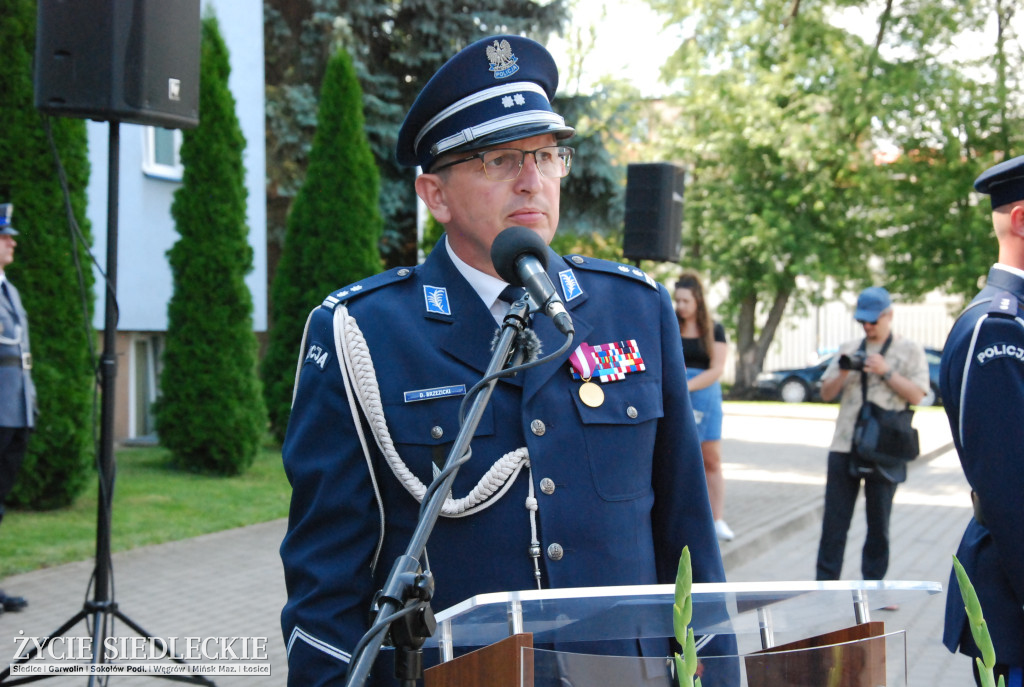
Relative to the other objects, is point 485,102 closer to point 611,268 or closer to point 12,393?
point 611,268

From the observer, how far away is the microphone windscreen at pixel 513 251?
1.86 m

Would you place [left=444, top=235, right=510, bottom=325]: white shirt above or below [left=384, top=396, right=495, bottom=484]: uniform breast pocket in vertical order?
above

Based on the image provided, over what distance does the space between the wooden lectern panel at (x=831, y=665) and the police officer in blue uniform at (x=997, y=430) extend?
4.18 ft

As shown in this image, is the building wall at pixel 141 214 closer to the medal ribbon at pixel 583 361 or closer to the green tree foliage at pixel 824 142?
the medal ribbon at pixel 583 361

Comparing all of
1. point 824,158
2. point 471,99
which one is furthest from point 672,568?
point 824,158

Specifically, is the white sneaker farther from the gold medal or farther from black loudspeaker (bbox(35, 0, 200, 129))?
the gold medal

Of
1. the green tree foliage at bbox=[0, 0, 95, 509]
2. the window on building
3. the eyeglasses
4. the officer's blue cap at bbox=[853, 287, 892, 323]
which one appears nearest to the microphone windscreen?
the eyeglasses

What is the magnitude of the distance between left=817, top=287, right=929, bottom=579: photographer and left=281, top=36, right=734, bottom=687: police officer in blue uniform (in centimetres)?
458

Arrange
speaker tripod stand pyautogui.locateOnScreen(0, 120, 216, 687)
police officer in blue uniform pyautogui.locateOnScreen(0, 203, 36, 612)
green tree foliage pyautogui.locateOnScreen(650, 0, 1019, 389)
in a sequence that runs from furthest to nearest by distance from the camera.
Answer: green tree foliage pyautogui.locateOnScreen(650, 0, 1019, 389) → police officer in blue uniform pyautogui.locateOnScreen(0, 203, 36, 612) → speaker tripod stand pyautogui.locateOnScreen(0, 120, 216, 687)

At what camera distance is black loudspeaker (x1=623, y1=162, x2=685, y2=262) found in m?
9.71

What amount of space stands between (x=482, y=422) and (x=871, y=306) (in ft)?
16.9

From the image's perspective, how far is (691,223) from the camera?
30.1m

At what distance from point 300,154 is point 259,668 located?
46.3 feet

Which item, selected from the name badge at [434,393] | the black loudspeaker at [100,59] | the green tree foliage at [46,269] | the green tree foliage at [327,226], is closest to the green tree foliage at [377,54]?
the green tree foliage at [327,226]
